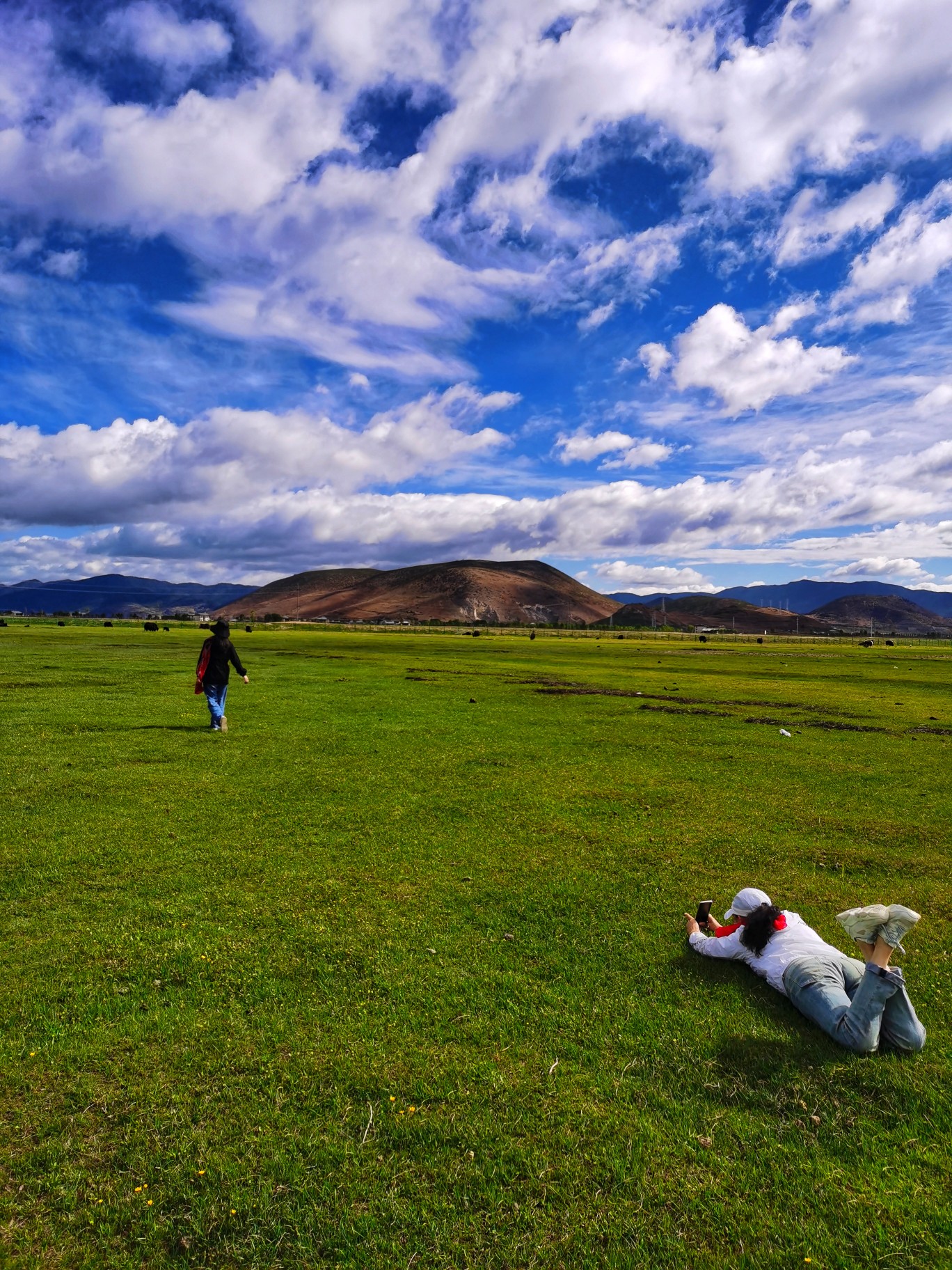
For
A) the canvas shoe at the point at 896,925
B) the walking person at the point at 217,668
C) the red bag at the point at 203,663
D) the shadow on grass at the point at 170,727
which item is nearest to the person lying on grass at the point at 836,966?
the canvas shoe at the point at 896,925

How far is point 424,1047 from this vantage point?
5.67 m

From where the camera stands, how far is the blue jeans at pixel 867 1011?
5.54 meters

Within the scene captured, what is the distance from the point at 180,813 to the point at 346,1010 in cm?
709

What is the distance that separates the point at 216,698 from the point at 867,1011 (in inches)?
693

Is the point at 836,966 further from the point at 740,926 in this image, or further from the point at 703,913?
the point at 703,913

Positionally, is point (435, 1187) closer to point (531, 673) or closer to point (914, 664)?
point (531, 673)

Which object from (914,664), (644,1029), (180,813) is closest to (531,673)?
(180,813)

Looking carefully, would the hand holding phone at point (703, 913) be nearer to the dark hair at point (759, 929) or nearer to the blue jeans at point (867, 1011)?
the dark hair at point (759, 929)

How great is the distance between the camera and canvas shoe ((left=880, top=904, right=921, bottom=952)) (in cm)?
514

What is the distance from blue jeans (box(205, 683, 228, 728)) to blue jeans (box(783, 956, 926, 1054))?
16727 mm

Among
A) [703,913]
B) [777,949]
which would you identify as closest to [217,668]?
[703,913]

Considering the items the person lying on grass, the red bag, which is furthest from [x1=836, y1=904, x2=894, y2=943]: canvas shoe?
the red bag

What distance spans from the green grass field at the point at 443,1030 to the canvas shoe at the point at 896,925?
1.13 meters

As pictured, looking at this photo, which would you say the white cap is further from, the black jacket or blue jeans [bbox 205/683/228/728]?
blue jeans [bbox 205/683/228/728]
